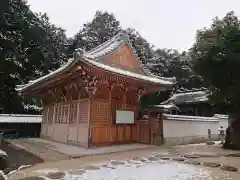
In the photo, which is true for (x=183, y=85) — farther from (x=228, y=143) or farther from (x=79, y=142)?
(x=79, y=142)

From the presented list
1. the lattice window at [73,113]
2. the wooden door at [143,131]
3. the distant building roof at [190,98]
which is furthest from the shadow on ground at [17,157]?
the distant building roof at [190,98]

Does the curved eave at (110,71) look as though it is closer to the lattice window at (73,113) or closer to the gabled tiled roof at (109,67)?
the gabled tiled roof at (109,67)

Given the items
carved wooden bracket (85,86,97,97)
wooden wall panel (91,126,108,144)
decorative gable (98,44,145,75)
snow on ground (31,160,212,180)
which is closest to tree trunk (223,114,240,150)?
snow on ground (31,160,212,180)

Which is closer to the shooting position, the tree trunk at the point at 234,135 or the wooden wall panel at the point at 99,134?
the wooden wall panel at the point at 99,134

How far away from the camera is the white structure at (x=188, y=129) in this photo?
13.9 m

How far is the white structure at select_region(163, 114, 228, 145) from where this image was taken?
13.9 metres

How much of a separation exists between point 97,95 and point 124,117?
2.05m

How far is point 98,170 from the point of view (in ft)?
23.4

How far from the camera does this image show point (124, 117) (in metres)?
13.2

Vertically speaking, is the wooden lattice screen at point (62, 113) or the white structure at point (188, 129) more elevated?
the wooden lattice screen at point (62, 113)

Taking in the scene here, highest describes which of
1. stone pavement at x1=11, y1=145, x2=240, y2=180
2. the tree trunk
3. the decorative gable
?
the decorative gable

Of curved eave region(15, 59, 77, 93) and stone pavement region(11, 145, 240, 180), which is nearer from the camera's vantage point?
stone pavement region(11, 145, 240, 180)

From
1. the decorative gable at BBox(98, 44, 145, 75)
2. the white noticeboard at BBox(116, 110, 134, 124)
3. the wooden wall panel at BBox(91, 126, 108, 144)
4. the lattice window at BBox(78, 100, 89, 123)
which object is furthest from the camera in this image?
the decorative gable at BBox(98, 44, 145, 75)

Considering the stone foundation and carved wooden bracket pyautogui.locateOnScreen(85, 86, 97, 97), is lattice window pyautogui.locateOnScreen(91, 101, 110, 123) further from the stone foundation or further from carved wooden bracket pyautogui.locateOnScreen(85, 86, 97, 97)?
the stone foundation
